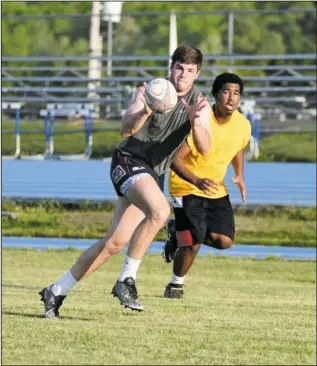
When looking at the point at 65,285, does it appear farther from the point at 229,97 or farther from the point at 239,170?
the point at 239,170

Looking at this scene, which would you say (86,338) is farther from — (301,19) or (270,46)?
(301,19)

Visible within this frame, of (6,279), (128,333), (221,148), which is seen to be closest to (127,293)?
(128,333)

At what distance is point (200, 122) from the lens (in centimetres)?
784

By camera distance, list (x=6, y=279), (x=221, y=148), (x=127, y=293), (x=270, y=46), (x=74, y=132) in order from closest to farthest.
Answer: (x=127, y=293), (x=221, y=148), (x=6, y=279), (x=74, y=132), (x=270, y=46)

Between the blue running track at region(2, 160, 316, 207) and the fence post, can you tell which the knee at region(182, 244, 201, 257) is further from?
the fence post

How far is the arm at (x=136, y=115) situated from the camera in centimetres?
763

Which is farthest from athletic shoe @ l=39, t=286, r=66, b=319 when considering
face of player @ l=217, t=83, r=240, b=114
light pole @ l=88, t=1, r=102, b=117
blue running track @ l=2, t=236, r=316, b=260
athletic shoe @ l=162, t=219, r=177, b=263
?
light pole @ l=88, t=1, r=102, b=117

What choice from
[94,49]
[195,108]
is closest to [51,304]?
Result: [195,108]

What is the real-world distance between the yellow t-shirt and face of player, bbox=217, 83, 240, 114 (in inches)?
9.6

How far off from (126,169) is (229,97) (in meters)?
2.02

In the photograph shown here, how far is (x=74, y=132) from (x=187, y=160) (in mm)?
15442

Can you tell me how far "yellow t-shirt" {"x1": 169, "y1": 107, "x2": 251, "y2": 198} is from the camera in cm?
1008

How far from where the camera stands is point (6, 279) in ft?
36.4

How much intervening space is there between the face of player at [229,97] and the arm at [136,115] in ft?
6.61
